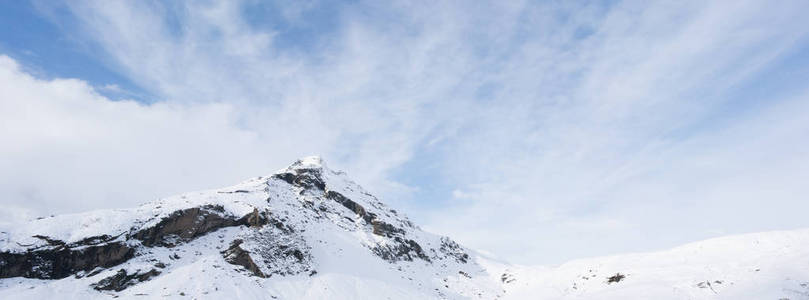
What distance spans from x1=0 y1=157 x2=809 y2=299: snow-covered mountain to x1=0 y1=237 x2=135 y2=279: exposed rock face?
0.09 m

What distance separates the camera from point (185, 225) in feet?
142

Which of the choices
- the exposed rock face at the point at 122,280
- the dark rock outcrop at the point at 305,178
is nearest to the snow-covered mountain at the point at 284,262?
the exposed rock face at the point at 122,280

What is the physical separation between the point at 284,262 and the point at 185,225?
38.7ft

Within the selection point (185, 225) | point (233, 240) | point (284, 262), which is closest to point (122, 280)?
point (185, 225)

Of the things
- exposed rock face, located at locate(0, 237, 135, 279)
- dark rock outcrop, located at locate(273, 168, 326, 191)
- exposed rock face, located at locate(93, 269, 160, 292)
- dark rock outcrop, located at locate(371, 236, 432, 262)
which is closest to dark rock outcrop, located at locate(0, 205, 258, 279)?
exposed rock face, located at locate(0, 237, 135, 279)

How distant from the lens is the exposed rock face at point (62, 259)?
3356 cm

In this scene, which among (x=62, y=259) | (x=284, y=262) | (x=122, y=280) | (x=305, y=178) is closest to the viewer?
(x=122, y=280)

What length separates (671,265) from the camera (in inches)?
1009

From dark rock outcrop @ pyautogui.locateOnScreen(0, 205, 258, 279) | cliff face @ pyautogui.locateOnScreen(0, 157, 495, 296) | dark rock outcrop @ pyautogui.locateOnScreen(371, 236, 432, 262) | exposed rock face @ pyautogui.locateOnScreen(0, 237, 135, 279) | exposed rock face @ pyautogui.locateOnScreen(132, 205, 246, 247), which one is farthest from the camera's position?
dark rock outcrop @ pyautogui.locateOnScreen(371, 236, 432, 262)

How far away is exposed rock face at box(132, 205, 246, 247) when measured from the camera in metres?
40.5

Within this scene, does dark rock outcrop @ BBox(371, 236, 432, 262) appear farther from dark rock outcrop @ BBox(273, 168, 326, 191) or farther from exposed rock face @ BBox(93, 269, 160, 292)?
exposed rock face @ BBox(93, 269, 160, 292)

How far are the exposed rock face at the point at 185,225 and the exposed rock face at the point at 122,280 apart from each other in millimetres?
4539

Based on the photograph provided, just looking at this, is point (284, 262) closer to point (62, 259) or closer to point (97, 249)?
point (97, 249)

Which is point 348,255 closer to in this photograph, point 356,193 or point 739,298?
point 356,193
